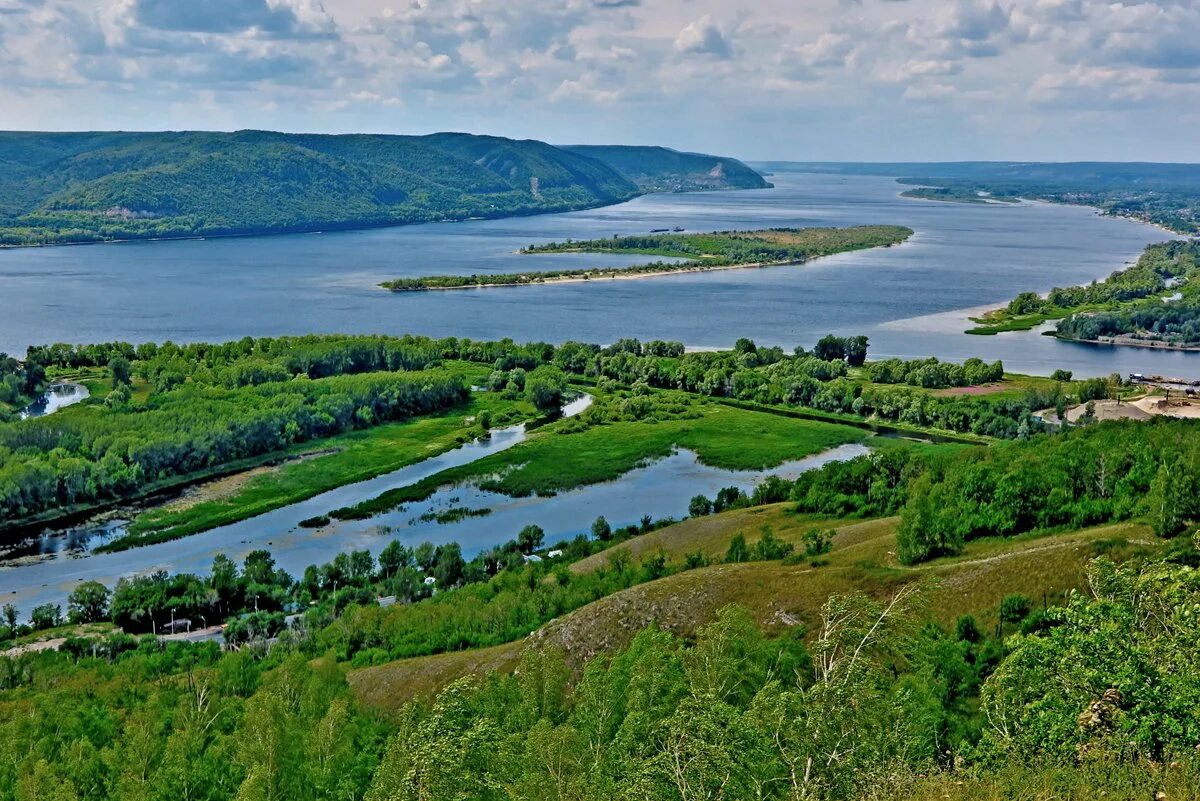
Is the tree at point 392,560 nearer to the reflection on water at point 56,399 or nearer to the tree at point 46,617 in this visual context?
the tree at point 46,617

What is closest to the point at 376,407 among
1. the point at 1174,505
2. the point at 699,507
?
the point at 699,507

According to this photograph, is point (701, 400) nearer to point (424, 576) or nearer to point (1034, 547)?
point (424, 576)

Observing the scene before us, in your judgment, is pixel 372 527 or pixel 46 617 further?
pixel 372 527

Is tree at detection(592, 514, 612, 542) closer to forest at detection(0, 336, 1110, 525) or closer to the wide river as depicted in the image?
forest at detection(0, 336, 1110, 525)

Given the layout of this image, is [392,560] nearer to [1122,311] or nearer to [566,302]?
[566,302]

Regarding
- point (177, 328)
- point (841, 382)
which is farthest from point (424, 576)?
point (177, 328)

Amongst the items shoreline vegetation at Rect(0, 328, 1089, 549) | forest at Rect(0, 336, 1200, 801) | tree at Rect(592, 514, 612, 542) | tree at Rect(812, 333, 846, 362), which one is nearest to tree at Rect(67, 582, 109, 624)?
forest at Rect(0, 336, 1200, 801)

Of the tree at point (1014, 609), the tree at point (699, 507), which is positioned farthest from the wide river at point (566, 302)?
the tree at point (1014, 609)
